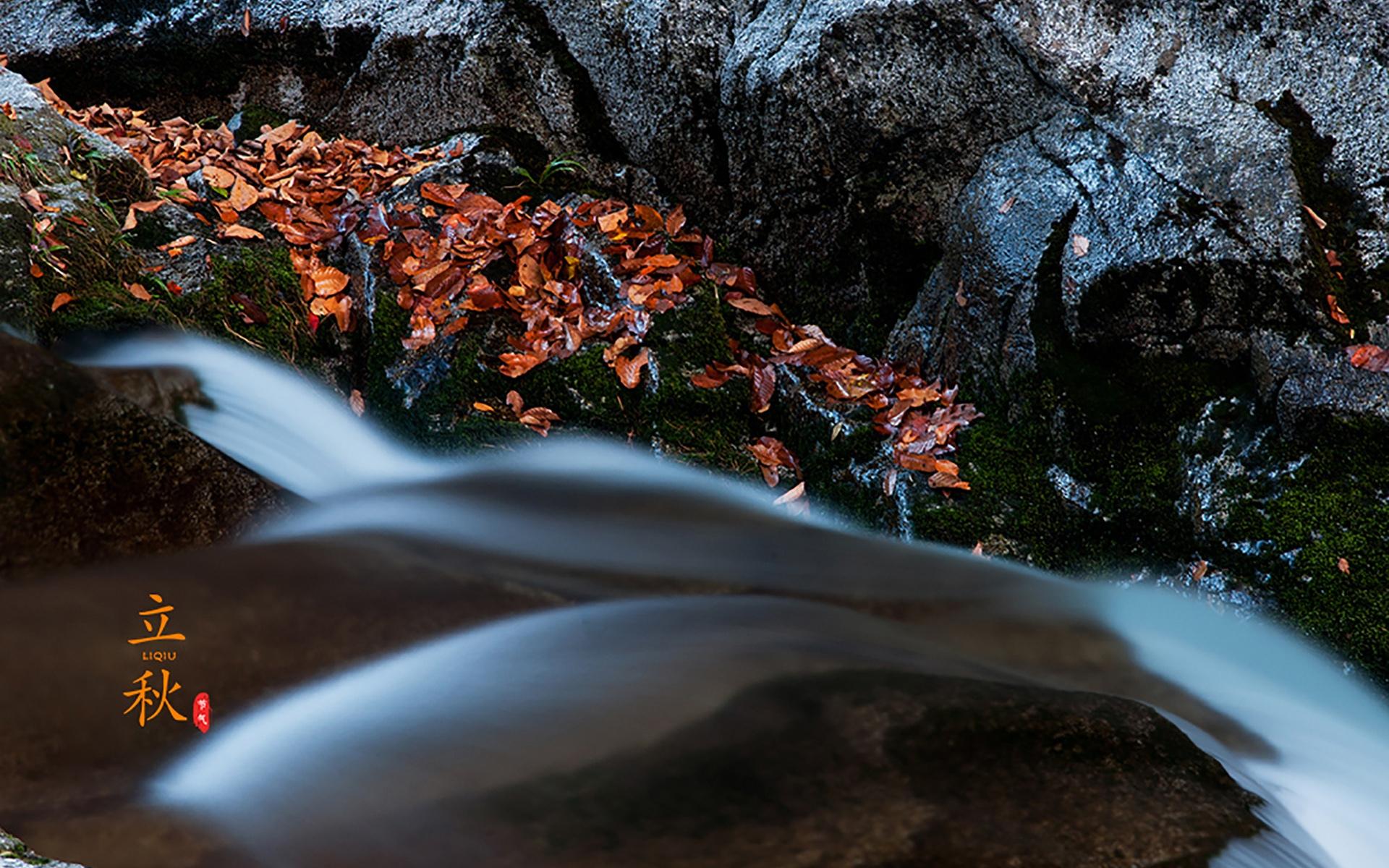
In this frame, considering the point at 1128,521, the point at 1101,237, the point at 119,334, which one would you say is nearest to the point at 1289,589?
the point at 1128,521

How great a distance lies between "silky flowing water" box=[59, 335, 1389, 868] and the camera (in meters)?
2.17

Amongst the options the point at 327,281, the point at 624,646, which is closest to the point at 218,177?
the point at 327,281

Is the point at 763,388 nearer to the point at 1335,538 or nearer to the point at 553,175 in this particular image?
the point at 553,175

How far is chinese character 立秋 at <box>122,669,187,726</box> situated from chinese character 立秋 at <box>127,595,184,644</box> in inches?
4.7

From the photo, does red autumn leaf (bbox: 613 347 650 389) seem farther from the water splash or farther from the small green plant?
the small green plant

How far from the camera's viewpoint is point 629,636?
9.37 feet

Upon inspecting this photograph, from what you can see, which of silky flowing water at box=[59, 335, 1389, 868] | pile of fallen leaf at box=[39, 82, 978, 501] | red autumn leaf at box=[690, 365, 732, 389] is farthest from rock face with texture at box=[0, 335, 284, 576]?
red autumn leaf at box=[690, 365, 732, 389]

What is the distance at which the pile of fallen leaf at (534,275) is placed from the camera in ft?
14.3

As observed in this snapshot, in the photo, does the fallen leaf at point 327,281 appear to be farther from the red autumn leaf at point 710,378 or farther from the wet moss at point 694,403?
the red autumn leaf at point 710,378

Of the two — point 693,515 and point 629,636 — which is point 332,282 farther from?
point 629,636

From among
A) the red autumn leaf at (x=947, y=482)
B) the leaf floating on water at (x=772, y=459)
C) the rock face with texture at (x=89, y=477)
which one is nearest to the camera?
the rock face with texture at (x=89, y=477)

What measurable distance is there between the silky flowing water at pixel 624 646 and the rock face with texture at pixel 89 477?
1.05 ft

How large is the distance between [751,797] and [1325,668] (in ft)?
8.19

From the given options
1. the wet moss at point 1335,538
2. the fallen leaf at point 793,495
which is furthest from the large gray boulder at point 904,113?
the fallen leaf at point 793,495
